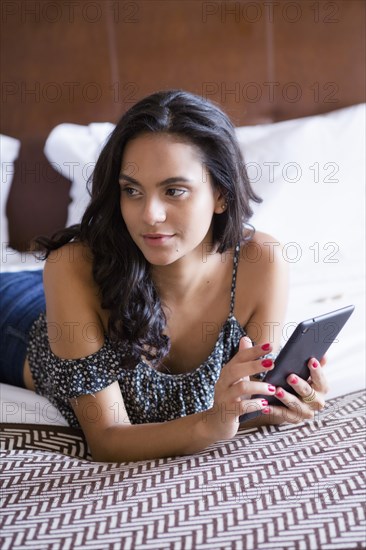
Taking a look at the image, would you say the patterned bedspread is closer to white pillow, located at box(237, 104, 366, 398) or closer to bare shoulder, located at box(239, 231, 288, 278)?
bare shoulder, located at box(239, 231, 288, 278)

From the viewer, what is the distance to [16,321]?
186cm

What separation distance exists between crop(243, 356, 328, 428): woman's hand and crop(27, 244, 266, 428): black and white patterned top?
0.14 metres

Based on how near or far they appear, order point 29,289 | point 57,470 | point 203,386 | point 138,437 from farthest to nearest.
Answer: point 29,289 → point 203,386 → point 138,437 → point 57,470

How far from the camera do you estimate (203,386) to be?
151 centimetres

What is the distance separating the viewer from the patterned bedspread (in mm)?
989

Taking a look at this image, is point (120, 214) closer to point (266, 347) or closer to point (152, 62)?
point (266, 347)

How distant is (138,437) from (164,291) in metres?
0.34

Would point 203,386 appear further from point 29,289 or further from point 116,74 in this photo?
point 116,74

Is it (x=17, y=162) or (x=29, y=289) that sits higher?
(x=17, y=162)

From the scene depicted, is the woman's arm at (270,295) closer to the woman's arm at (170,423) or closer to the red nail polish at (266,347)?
the woman's arm at (170,423)

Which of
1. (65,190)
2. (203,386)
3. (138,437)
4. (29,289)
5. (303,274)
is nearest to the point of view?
(138,437)

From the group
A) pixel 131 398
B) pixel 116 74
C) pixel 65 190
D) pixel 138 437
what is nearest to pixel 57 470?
pixel 138 437

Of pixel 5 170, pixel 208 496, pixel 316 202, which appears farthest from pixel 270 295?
pixel 5 170

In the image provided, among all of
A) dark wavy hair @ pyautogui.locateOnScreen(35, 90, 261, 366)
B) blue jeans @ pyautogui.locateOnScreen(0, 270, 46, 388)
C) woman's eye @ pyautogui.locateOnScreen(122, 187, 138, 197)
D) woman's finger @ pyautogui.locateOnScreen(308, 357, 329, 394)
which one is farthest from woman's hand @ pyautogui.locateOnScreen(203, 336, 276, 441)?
blue jeans @ pyautogui.locateOnScreen(0, 270, 46, 388)
